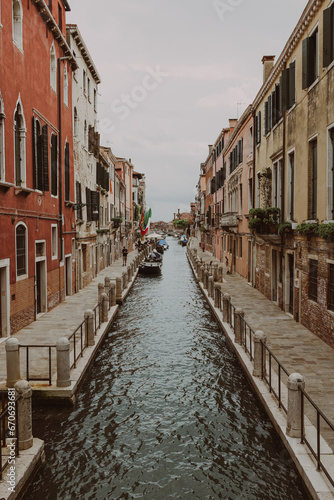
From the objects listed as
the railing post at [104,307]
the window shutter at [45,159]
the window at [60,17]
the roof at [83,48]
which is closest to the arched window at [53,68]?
the window at [60,17]

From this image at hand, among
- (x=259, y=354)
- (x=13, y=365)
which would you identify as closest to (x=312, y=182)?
(x=259, y=354)

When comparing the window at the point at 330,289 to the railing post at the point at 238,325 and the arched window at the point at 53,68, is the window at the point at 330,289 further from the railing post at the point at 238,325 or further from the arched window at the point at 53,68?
the arched window at the point at 53,68

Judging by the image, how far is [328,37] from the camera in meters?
10.4

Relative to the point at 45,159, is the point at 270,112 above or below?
above

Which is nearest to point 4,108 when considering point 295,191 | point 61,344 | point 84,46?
point 61,344

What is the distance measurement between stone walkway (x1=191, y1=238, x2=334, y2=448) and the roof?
14774 millimetres

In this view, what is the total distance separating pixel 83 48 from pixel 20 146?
12.3m

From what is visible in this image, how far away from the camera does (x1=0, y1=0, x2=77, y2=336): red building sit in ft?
38.4

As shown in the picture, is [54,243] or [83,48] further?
[83,48]

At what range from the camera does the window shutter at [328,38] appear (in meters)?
10.3

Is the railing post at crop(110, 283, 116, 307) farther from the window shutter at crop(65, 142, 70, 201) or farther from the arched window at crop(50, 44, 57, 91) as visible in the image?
the arched window at crop(50, 44, 57, 91)

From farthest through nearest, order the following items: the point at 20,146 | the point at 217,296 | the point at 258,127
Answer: the point at 258,127 < the point at 217,296 < the point at 20,146

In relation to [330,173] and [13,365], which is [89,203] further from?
[13,365]

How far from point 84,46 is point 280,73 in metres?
11.6
